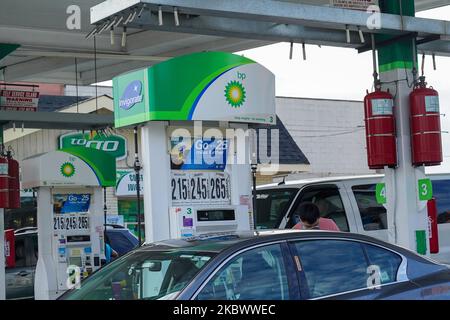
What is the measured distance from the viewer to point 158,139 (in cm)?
901

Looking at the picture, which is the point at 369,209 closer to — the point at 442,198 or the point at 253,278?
the point at 442,198

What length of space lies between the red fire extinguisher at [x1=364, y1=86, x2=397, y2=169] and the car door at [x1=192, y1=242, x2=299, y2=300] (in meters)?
4.33

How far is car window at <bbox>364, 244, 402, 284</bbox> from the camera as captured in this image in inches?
242

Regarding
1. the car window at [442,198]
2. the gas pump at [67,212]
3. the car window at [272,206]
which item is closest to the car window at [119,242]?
the gas pump at [67,212]

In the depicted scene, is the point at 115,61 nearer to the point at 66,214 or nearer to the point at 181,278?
the point at 66,214

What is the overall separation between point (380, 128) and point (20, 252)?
7149mm

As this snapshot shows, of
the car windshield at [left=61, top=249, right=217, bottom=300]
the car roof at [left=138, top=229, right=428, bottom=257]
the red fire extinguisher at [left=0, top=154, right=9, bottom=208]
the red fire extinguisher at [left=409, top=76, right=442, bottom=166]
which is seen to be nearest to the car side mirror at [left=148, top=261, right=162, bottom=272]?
the car windshield at [left=61, top=249, right=217, bottom=300]

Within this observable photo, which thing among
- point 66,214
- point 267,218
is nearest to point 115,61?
point 66,214

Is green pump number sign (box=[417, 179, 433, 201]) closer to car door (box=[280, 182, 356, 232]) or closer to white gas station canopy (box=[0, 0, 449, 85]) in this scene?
car door (box=[280, 182, 356, 232])

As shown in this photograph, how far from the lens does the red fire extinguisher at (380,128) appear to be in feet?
32.1

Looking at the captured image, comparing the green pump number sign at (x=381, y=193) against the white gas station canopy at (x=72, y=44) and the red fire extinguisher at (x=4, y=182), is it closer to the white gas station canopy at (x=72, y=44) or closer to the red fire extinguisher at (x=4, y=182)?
the white gas station canopy at (x=72, y=44)

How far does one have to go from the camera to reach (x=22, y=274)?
13586mm

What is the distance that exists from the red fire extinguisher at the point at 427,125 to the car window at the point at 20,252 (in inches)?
289

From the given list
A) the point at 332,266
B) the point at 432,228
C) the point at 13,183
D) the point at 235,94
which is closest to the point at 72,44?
the point at 13,183
